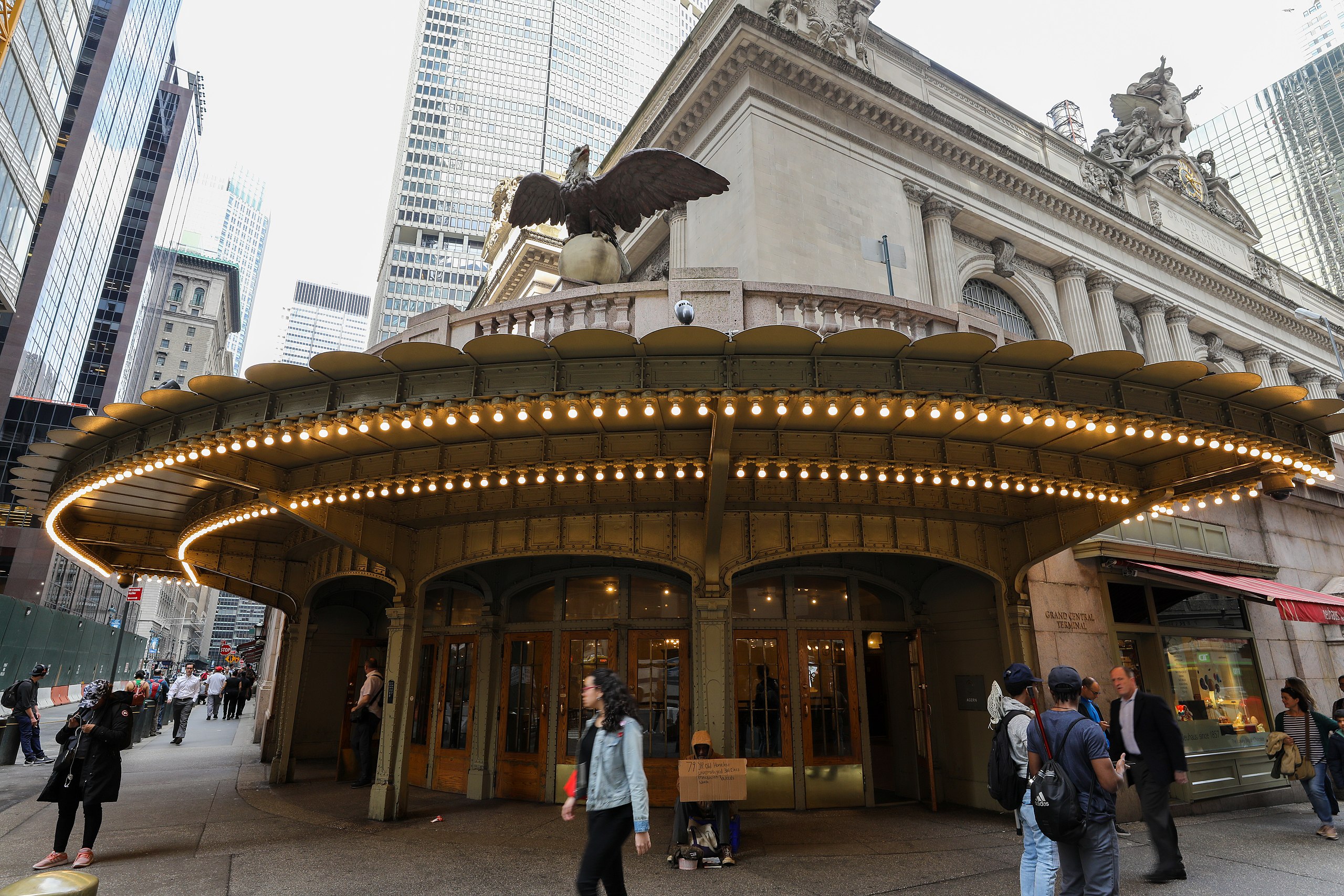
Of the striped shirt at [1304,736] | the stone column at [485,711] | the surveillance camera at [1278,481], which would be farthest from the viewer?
the stone column at [485,711]

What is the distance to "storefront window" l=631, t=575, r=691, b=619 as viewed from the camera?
11242mm

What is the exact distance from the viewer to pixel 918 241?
16344mm

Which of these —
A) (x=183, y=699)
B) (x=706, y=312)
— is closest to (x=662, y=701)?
(x=706, y=312)

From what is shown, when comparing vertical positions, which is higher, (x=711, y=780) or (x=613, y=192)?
(x=613, y=192)

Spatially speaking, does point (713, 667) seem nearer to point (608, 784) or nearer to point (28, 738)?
point (608, 784)

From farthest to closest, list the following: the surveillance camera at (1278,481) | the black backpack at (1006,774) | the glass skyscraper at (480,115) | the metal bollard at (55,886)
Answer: the glass skyscraper at (480,115) → the surveillance camera at (1278,481) → the black backpack at (1006,774) → the metal bollard at (55,886)

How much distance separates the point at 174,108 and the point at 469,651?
364 ft

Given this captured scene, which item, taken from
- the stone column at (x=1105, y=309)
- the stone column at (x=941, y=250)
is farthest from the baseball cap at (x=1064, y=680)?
the stone column at (x=1105, y=309)

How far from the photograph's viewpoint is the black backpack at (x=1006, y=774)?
4.88m

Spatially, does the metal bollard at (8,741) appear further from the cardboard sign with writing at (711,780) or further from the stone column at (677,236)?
the stone column at (677,236)

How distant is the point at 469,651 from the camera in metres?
12.3

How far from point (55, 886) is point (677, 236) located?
52.1 ft

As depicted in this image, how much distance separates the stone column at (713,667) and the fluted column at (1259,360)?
84.6ft

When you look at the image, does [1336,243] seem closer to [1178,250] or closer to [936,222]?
[1178,250]
